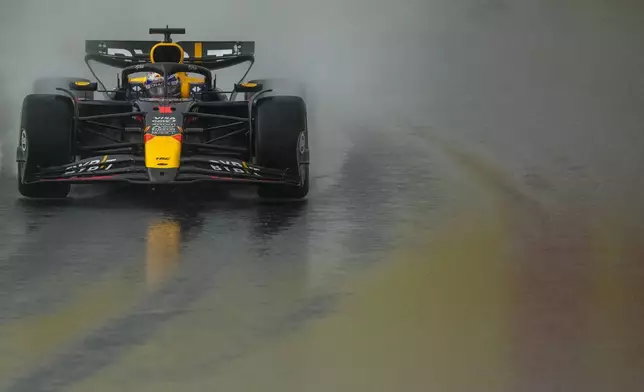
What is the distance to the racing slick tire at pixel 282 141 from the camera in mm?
3584

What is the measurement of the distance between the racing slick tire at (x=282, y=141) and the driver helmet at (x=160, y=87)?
0.74 meters

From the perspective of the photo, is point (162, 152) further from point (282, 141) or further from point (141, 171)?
point (282, 141)

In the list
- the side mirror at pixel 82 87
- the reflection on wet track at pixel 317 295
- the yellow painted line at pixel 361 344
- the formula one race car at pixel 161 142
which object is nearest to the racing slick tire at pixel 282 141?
the formula one race car at pixel 161 142

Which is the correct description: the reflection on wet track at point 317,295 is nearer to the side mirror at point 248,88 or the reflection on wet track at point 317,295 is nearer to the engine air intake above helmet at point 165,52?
the side mirror at point 248,88

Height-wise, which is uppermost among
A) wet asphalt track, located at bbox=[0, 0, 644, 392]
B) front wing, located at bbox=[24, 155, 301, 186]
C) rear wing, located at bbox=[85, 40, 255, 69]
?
rear wing, located at bbox=[85, 40, 255, 69]

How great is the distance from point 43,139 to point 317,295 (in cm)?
185

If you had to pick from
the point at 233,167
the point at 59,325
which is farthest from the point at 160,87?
the point at 59,325

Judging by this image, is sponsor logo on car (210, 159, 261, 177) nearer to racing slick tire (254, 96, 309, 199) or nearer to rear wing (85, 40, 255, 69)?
racing slick tire (254, 96, 309, 199)

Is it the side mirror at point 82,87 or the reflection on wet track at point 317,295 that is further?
the side mirror at point 82,87

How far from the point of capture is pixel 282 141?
3.60 metres

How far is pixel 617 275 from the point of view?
2451 mm

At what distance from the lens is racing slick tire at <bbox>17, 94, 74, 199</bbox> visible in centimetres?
351

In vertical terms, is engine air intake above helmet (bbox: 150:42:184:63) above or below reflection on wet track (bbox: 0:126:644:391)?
above

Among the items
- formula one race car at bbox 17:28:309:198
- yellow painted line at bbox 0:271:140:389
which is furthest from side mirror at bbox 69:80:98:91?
yellow painted line at bbox 0:271:140:389
